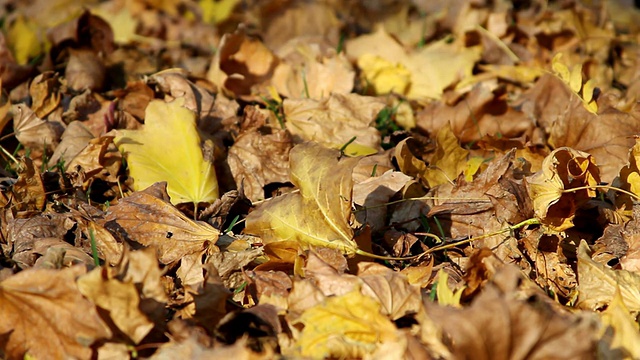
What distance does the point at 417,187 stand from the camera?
6.64 feet

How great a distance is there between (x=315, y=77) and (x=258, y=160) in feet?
2.10

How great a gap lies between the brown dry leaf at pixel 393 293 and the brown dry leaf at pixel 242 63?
1.31 metres

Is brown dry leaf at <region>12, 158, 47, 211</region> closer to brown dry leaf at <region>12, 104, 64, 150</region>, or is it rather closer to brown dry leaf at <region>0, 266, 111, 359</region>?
brown dry leaf at <region>12, 104, 64, 150</region>

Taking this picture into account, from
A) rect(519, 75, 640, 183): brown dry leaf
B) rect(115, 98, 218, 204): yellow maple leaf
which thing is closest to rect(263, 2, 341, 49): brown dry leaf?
rect(115, 98, 218, 204): yellow maple leaf

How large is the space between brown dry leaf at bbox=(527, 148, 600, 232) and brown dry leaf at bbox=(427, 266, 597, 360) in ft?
1.91

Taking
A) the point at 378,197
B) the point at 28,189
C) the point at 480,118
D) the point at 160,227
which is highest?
the point at 28,189

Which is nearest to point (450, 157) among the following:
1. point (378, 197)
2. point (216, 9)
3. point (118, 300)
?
point (378, 197)

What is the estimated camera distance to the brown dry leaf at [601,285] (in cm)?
147

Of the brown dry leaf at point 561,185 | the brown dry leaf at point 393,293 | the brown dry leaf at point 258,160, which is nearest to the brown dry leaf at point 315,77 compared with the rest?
the brown dry leaf at point 258,160

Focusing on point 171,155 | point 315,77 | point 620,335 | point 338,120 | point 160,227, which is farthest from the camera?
point 315,77

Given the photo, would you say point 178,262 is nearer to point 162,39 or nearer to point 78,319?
point 78,319

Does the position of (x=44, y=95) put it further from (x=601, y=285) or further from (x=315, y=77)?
(x=601, y=285)

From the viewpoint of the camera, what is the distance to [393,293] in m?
1.46

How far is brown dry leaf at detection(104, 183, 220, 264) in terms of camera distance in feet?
5.75
